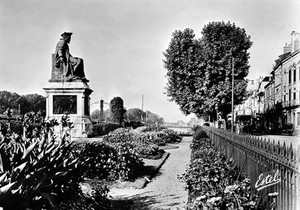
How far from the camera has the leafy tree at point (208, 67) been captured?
100ft

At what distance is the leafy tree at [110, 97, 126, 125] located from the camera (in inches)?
1725

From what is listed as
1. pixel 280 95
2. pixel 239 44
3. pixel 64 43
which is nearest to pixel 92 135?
pixel 64 43

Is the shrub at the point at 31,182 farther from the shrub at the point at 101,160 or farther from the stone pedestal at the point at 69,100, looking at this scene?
the stone pedestal at the point at 69,100

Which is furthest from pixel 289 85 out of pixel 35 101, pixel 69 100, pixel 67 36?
pixel 35 101

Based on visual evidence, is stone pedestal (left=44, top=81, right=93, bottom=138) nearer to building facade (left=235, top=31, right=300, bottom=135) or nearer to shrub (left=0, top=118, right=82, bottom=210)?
shrub (left=0, top=118, right=82, bottom=210)

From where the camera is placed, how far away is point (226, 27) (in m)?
32.1

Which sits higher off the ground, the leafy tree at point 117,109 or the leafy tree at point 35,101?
the leafy tree at point 35,101

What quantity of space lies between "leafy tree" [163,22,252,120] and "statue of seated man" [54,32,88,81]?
11.6 meters

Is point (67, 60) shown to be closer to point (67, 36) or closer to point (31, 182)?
point (67, 36)

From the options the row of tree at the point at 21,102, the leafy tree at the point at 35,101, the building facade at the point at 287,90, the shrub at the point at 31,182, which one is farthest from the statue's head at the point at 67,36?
the leafy tree at the point at 35,101

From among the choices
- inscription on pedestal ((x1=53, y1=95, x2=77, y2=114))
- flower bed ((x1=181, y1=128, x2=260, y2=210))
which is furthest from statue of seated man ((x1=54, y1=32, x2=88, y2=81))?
flower bed ((x1=181, y1=128, x2=260, y2=210))

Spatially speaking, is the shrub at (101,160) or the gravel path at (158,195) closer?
the gravel path at (158,195)

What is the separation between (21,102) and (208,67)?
241ft

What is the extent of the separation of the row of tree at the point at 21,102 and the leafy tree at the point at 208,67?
6144cm
